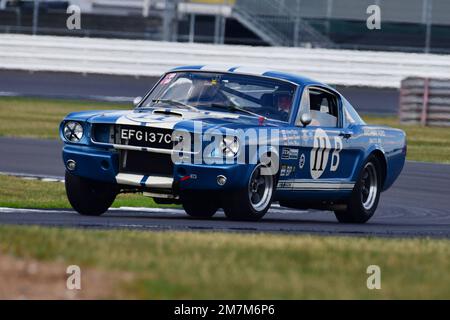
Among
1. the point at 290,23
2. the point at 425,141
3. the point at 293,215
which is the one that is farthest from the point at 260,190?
the point at 290,23

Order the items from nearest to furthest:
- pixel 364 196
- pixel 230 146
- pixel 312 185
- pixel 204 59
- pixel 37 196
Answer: pixel 230 146 → pixel 312 185 → pixel 364 196 → pixel 37 196 → pixel 204 59

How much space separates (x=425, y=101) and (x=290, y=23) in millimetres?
11821

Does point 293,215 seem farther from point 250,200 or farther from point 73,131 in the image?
point 73,131

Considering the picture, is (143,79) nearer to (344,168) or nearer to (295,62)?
(295,62)

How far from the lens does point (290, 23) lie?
129ft

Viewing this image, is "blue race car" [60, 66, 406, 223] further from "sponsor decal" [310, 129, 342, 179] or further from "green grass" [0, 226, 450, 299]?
"green grass" [0, 226, 450, 299]

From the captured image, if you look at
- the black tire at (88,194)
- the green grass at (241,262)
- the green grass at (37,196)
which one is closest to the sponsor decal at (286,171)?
the black tire at (88,194)

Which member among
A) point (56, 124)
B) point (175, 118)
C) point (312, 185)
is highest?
point (175, 118)

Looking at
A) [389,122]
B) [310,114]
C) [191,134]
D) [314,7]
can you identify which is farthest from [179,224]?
[314,7]

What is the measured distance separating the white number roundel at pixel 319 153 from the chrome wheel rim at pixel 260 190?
0.74 m

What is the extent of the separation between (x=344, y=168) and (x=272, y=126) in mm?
1366

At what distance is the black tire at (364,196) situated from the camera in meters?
12.5

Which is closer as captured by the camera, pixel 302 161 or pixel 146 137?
pixel 146 137

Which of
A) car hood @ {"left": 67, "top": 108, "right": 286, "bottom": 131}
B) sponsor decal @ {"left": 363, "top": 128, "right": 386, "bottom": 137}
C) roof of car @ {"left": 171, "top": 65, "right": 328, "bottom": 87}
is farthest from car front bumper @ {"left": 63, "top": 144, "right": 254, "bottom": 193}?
sponsor decal @ {"left": 363, "top": 128, "right": 386, "bottom": 137}
